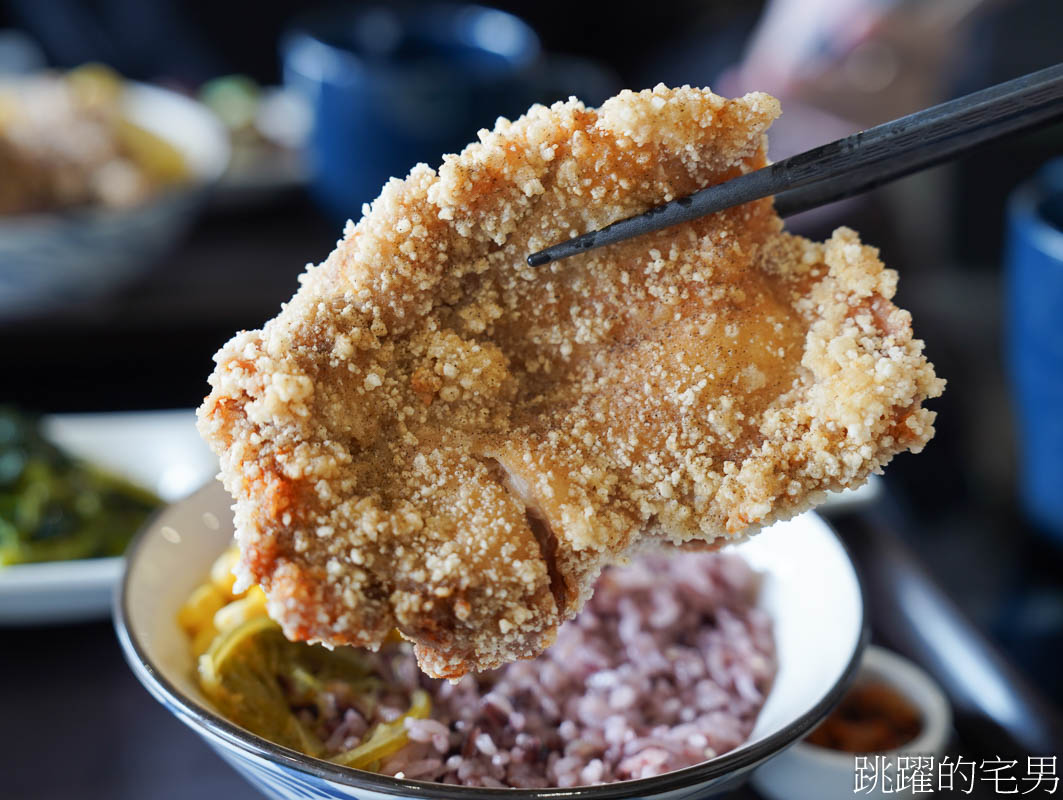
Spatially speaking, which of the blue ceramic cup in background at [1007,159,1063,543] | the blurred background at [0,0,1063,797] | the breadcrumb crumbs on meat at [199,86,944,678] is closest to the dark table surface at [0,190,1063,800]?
the blurred background at [0,0,1063,797]

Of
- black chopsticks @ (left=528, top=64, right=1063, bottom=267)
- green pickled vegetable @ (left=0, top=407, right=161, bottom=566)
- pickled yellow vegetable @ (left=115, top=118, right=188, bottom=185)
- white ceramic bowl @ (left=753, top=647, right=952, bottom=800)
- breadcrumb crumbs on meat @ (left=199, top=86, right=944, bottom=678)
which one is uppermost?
pickled yellow vegetable @ (left=115, top=118, right=188, bottom=185)

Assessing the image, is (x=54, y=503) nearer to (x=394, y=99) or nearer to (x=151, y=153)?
(x=394, y=99)

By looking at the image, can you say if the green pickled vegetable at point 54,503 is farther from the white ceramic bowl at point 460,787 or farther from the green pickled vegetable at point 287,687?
the green pickled vegetable at point 287,687

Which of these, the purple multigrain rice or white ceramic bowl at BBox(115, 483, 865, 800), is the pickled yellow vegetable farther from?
the purple multigrain rice

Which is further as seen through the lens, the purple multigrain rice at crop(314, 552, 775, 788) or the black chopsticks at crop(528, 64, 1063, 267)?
the purple multigrain rice at crop(314, 552, 775, 788)

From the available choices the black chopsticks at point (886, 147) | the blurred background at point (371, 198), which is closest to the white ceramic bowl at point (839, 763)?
the blurred background at point (371, 198)

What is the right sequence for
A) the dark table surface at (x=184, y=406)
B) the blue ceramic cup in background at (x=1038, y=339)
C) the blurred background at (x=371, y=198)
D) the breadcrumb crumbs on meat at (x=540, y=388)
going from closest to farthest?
the breadcrumb crumbs on meat at (x=540, y=388), the dark table surface at (x=184, y=406), the blue ceramic cup in background at (x=1038, y=339), the blurred background at (x=371, y=198)
